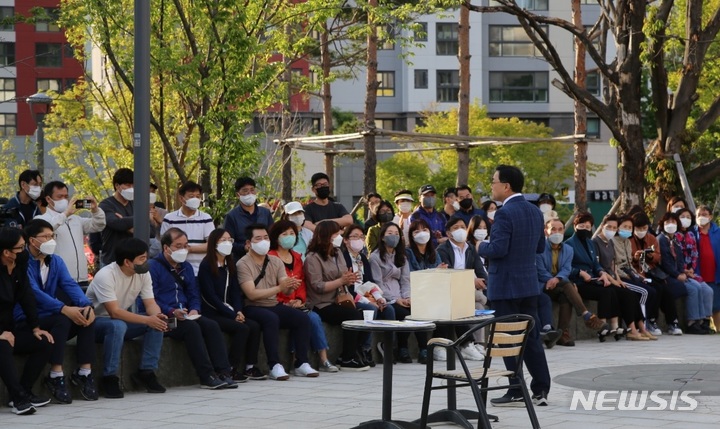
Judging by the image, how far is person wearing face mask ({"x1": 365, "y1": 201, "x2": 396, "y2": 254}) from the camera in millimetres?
17578

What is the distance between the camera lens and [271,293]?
47.4 feet

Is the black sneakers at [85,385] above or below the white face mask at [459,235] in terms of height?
below

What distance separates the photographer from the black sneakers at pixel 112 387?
1288cm

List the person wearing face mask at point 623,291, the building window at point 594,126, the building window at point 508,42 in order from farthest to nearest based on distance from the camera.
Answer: the building window at point 508,42 → the building window at point 594,126 → the person wearing face mask at point 623,291

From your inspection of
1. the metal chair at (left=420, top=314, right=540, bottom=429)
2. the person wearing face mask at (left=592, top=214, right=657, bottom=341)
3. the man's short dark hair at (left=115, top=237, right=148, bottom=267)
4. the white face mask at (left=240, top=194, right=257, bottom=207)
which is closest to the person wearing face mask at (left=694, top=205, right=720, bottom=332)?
the person wearing face mask at (left=592, top=214, right=657, bottom=341)

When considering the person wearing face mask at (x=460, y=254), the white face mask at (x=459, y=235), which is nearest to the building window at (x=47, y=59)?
the person wearing face mask at (x=460, y=254)

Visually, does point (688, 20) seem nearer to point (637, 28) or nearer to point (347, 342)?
point (637, 28)

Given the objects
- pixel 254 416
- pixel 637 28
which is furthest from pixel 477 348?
pixel 637 28

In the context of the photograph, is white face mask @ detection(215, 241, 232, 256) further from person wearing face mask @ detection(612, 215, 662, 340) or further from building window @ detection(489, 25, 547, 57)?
building window @ detection(489, 25, 547, 57)

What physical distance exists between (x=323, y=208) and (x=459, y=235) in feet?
6.27

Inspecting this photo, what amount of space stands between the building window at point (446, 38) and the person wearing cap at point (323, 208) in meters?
64.1

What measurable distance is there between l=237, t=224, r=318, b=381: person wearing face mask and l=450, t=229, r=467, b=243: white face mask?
2724 millimetres

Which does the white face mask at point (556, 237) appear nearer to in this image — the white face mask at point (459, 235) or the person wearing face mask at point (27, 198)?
the white face mask at point (459, 235)

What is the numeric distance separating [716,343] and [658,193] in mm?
7129
